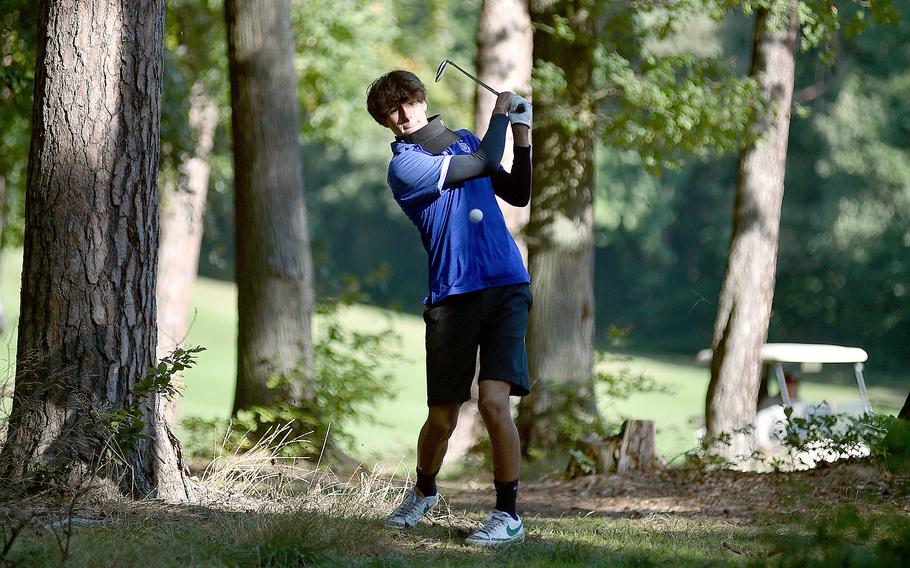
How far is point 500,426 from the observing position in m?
4.70

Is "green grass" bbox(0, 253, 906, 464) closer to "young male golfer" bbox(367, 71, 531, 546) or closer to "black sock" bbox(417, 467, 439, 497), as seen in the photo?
"black sock" bbox(417, 467, 439, 497)

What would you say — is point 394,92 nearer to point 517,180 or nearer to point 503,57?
point 517,180

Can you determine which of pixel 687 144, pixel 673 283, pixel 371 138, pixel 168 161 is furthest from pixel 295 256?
pixel 673 283

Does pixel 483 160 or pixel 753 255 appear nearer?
pixel 483 160

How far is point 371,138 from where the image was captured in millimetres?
45500

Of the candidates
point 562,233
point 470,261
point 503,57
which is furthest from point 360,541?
point 503,57

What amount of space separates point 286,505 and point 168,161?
8210mm

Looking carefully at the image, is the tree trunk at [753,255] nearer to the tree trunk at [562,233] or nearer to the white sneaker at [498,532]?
the tree trunk at [562,233]

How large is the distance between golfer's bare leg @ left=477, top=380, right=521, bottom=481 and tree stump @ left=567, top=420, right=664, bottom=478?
323 centimetres

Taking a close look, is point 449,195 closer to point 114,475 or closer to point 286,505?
point 286,505

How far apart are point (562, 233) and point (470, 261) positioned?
523cm

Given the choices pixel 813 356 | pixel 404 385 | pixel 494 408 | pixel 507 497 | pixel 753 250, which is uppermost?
pixel 753 250

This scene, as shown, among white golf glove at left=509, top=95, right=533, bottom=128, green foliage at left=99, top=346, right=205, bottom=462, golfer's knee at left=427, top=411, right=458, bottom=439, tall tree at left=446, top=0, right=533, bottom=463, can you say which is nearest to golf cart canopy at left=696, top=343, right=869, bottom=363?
tall tree at left=446, top=0, right=533, bottom=463

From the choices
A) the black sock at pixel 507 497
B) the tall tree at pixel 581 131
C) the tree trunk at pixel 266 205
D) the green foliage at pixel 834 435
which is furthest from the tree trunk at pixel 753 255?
the black sock at pixel 507 497
